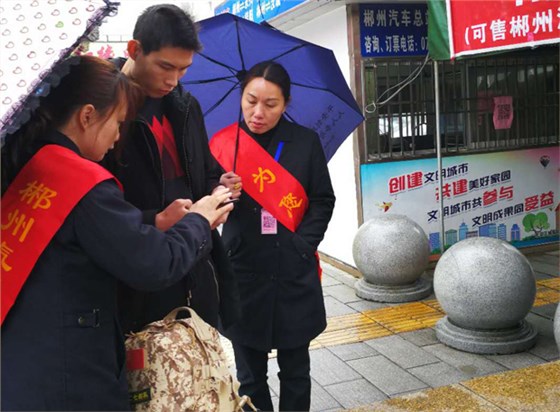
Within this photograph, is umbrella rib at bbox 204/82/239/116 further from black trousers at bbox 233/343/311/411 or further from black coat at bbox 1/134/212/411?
black coat at bbox 1/134/212/411

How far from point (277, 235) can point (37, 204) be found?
5.50 feet

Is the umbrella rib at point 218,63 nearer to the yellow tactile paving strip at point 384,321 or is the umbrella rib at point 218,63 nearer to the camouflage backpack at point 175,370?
the camouflage backpack at point 175,370

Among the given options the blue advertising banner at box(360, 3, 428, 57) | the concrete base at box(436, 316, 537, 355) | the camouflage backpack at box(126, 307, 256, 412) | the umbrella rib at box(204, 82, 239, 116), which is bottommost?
the concrete base at box(436, 316, 537, 355)

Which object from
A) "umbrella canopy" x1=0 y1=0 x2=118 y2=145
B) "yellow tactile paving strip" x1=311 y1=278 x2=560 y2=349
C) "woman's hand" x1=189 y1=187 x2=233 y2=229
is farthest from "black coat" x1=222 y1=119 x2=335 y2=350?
"yellow tactile paving strip" x1=311 y1=278 x2=560 y2=349

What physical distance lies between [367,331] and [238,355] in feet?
7.99

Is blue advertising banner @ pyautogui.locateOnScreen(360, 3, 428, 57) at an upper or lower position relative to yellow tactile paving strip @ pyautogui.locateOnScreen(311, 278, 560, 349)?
upper

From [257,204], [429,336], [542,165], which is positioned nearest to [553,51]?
[542,165]

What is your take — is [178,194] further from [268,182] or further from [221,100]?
[221,100]

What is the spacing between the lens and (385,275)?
6.25 meters

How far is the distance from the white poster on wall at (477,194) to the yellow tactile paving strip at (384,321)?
1.47 meters

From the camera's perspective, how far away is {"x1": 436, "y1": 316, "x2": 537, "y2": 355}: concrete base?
473 cm

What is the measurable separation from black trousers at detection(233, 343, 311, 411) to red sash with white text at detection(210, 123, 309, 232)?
73cm

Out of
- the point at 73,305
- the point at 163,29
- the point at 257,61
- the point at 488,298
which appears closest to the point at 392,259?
the point at 488,298

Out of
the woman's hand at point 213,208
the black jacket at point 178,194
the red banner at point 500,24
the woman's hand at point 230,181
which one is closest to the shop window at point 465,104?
the red banner at point 500,24
